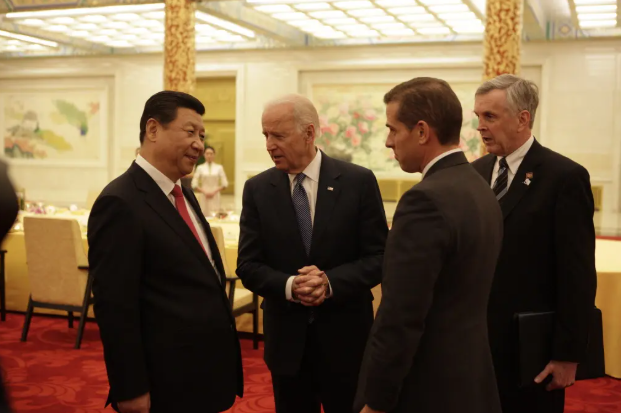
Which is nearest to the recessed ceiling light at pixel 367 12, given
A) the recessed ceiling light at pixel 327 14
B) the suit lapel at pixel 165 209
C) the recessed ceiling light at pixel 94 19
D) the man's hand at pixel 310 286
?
the recessed ceiling light at pixel 327 14

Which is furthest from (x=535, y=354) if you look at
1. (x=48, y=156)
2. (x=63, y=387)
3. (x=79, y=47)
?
(x=48, y=156)

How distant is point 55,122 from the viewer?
17.2 meters

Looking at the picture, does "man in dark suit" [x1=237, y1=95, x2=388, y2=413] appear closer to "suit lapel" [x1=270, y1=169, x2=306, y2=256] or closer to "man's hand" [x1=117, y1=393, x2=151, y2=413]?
"suit lapel" [x1=270, y1=169, x2=306, y2=256]

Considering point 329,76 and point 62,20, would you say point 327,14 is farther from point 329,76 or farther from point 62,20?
point 62,20

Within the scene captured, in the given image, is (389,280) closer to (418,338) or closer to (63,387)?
(418,338)

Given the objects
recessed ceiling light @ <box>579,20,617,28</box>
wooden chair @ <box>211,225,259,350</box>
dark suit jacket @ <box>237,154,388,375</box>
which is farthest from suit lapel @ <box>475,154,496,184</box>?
recessed ceiling light @ <box>579,20,617,28</box>

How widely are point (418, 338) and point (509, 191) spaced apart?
2.91ft

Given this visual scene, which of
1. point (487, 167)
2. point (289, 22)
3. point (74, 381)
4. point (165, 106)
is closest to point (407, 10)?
point (289, 22)

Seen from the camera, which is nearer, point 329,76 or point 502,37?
point 502,37

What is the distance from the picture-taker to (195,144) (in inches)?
92.6

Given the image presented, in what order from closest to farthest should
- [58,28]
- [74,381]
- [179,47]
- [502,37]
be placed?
[74,381] → [502,37] → [179,47] → [58,28]

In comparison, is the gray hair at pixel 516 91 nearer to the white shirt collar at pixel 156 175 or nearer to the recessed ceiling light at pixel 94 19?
the white shirt collar at pixel 156 175

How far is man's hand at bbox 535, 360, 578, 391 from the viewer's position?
237 centimetres

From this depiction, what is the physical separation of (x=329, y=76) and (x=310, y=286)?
12.7 meters
